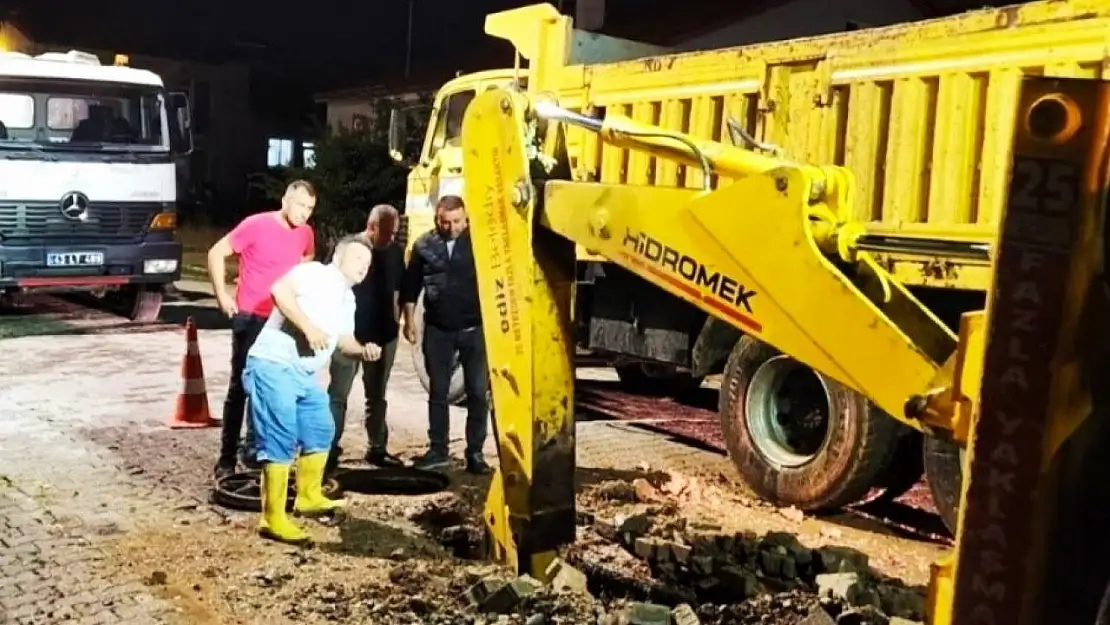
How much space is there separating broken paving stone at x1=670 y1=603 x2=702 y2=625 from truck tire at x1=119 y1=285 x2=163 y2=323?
10832 mm

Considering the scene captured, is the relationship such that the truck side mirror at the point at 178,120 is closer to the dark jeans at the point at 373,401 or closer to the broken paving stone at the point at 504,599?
the dark jeans at the point at 373,401

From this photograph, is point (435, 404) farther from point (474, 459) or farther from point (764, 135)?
point (764, 135)

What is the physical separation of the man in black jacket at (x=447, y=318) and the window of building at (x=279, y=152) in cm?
3201

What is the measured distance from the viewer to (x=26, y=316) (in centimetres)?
1458

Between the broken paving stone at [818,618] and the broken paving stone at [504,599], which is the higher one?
the broken paving stone at [818,618]

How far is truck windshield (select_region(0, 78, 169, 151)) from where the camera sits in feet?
40.9

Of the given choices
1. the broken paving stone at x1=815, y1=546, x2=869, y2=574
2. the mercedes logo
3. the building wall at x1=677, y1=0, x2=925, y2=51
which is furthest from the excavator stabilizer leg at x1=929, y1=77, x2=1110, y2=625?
the building wall at x1=677, y1=0, x2=925, y2=51

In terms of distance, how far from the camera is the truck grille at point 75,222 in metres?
12.5

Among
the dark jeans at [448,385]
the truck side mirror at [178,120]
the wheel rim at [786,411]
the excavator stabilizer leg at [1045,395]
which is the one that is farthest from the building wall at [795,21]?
the excavator stabilizer leg at [1045,395]

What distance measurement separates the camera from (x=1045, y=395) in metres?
2.65

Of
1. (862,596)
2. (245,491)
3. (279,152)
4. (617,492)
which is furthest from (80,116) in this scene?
(279,152)

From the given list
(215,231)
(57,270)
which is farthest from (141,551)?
(215,231)

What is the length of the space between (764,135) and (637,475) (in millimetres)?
2314

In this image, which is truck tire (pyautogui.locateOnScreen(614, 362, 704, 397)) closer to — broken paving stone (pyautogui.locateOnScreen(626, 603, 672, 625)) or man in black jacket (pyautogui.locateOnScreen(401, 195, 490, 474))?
man in black jacket (pyautogui.locateOnScreen(401, 195, 490, 474))
